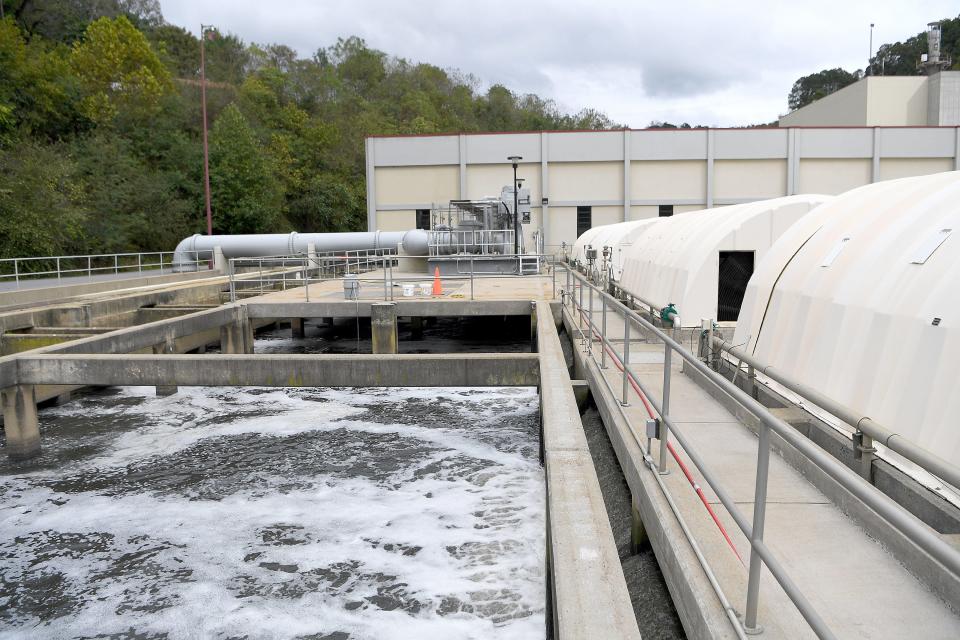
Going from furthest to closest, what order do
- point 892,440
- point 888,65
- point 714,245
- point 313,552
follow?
point 888,65, point 714,245, point 313,552, point 892,440

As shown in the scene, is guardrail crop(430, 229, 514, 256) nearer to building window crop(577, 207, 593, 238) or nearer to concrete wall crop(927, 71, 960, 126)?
building window crop(577, 207, 593, 238)

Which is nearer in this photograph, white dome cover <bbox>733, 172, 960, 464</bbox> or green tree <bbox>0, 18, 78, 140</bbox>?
white dome cover <bbox>733, 172, 960, 464</bbox>

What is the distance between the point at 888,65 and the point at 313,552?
13187cm

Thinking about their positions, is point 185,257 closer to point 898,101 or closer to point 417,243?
point 417,243

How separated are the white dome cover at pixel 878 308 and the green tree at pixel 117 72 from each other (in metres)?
57.9

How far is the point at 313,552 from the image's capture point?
29.2ft

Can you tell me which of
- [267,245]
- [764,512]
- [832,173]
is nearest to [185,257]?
[267,245]

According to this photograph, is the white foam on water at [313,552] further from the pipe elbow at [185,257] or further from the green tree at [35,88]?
the green tree at [35,88]

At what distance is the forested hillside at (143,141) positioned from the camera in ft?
122

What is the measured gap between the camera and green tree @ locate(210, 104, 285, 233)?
2141 inches

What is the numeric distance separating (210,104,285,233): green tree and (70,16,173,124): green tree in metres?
6.74

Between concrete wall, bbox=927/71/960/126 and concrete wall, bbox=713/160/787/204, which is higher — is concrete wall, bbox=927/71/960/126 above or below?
above

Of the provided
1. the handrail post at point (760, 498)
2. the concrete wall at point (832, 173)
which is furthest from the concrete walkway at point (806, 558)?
the concrete wall at point (832, 173)

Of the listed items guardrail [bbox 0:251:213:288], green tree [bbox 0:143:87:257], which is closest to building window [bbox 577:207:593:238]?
guardrail [bbox 0:251:213:288]
